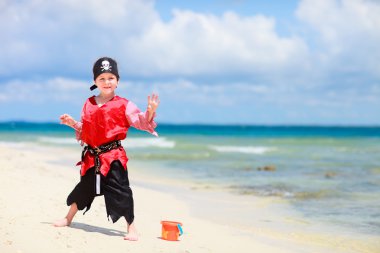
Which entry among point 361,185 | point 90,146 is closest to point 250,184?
point 361,185

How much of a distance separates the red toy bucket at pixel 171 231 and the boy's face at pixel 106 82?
4.76ft

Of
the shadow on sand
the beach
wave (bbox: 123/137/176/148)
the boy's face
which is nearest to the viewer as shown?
the beach

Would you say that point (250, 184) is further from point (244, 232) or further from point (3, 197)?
point (3, 197)

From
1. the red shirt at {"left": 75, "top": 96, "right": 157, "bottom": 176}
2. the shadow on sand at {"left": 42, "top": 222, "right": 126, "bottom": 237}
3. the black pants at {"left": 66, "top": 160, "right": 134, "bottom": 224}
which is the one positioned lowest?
the shadow on sand at {"left": 42, "top": 222, "right": 126, "bottom": 237}

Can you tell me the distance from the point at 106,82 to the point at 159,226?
2251 mm

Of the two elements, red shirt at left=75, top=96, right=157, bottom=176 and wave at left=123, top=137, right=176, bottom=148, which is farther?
wave at left=123, top=137, right=176, bottom=148

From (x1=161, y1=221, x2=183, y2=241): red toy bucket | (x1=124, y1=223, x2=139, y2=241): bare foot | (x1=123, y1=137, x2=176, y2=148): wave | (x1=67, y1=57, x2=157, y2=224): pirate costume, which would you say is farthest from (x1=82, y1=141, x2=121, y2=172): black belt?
(x1=123, y1=137, x2=176, y2=148): wave

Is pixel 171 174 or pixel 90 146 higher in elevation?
pixel 90 146

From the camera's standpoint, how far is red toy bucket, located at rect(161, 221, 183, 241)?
5.57 metres

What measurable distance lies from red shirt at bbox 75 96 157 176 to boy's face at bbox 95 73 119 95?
0.33ft

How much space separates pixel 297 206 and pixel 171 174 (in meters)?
5.64

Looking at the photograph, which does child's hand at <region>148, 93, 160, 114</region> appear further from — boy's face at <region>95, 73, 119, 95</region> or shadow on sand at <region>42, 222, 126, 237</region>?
shadow on sand at <region>42, 222, 126, 237</region>

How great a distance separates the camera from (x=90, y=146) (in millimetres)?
5312

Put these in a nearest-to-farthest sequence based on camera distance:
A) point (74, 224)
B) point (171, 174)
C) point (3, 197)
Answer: point (74, 224)
point (3, 197)
point (171, 174)
